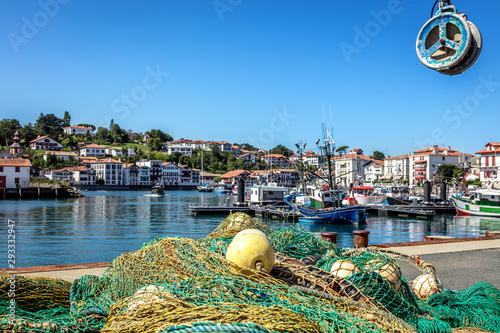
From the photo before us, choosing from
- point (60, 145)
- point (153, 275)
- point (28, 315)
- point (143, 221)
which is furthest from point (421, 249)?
point (60, 145)

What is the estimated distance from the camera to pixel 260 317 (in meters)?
2.33

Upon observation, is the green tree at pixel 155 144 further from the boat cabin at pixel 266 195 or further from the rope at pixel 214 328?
the rope at pixel 214 328

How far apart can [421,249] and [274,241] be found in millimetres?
5916

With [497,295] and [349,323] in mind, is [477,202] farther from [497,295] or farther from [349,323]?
[349,323]

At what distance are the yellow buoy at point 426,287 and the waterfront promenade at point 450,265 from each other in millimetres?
1156

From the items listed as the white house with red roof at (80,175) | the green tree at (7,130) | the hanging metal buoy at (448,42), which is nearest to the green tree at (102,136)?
the green tree at (7,130)

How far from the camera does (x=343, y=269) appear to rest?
4.15m

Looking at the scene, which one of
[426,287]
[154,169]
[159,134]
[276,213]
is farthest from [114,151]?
[426,287]

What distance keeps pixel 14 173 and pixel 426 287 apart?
260ft

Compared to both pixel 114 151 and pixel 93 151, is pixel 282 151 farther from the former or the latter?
pixel 93 151

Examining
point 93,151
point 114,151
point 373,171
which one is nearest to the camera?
point 373,171

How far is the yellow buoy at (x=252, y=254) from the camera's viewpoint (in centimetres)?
350

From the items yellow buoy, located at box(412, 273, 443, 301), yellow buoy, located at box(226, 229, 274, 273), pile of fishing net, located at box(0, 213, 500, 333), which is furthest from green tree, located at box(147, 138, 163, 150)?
yellow buoy, located at box(226, 229, 274, 273)

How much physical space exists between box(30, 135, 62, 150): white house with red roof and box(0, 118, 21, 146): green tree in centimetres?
602
